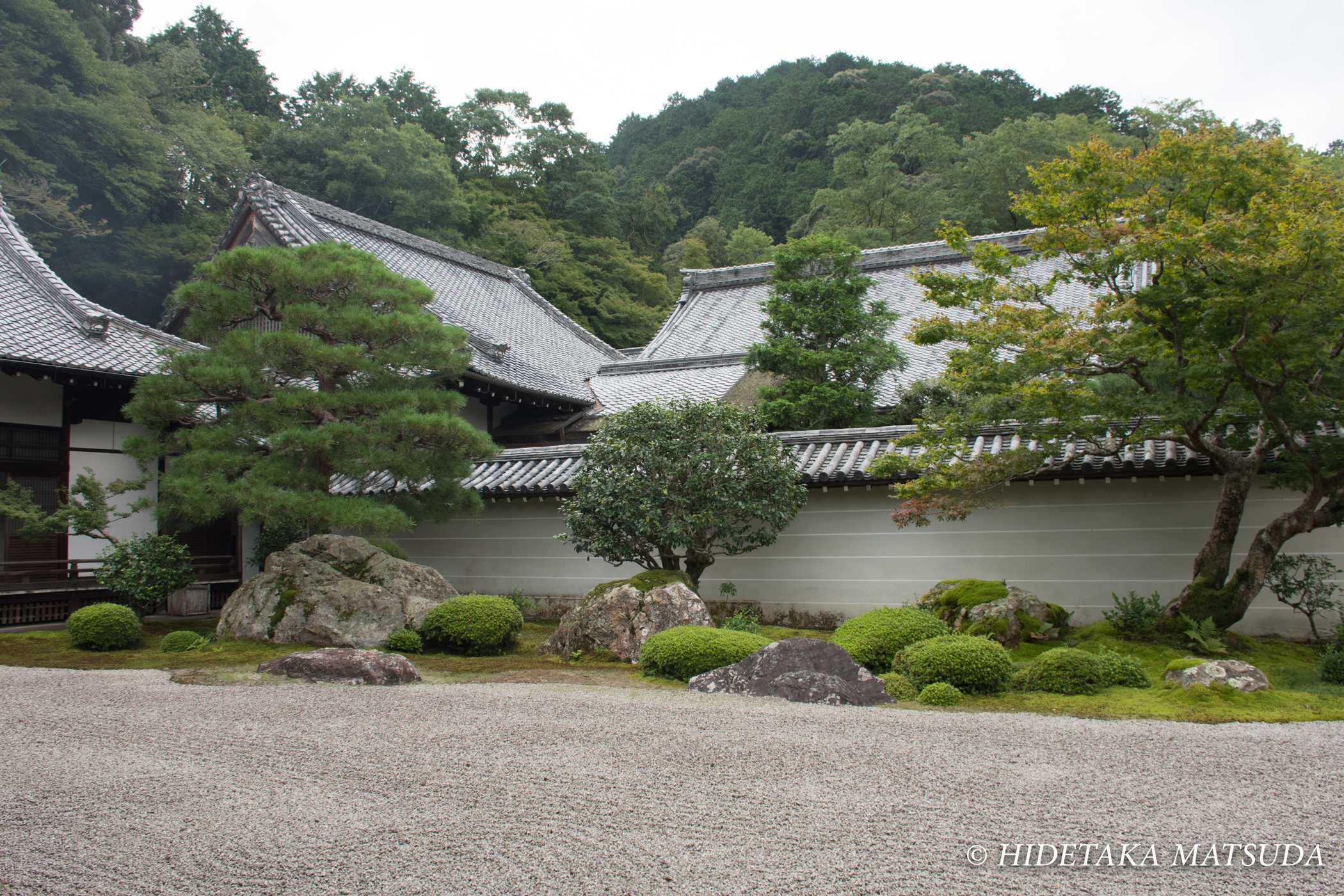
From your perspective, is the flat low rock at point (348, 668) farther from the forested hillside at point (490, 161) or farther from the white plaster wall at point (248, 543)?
the forested hillside at point (490, 161)

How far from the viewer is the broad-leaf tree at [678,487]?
32.6ft

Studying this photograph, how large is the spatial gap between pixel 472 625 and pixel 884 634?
446cm

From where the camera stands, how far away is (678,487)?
10148mm

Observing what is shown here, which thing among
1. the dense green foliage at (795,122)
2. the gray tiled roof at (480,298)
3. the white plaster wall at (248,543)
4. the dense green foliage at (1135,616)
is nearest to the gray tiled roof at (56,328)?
the white plaster wall at (248,543)

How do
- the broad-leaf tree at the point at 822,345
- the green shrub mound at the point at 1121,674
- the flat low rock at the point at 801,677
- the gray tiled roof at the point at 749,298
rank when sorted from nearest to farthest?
the flat low rock at the point at 801,677 < the green shrub mound at the point at 1121,674 < the broad-leaf tree at the point at 822,345 < the gray tiled roof at the point at 749,298

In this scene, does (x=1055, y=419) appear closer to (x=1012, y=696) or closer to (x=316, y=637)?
(x=1012, y=696)

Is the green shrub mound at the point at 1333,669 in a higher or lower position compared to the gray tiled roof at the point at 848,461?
lower

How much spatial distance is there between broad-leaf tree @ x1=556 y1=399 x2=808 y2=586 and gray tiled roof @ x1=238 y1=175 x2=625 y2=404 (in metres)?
5.91

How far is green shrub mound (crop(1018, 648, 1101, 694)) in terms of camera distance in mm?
6945

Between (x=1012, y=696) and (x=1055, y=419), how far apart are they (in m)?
3.81

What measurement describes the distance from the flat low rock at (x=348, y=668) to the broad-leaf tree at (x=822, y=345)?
787cm

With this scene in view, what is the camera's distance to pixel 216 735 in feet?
18.0

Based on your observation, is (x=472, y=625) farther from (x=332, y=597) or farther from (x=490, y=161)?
(x=490, y=161)

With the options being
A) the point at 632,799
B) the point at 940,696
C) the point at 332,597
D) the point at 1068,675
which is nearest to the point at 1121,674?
the point at 1068,675
